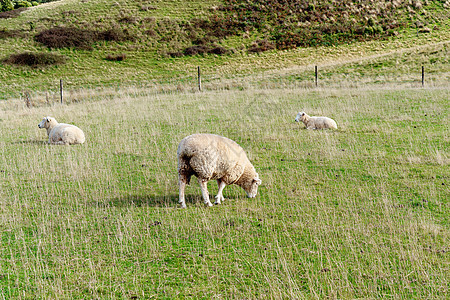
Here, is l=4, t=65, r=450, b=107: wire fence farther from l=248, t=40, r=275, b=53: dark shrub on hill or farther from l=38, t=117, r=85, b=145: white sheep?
l=38, t=117, r=85, b=145: white sheep

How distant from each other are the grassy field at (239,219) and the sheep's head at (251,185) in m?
0.17

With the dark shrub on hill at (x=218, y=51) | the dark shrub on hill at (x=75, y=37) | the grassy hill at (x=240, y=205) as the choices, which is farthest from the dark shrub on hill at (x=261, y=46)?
the grassy hill at (x=240, y=205)

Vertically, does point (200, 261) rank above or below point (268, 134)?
above

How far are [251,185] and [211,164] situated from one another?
4.07ft

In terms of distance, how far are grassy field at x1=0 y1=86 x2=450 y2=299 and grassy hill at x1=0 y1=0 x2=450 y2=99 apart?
24.1 metres

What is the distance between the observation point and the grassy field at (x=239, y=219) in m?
5.50

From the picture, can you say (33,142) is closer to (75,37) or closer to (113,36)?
(75,37)

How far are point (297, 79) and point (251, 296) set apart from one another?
106 feet

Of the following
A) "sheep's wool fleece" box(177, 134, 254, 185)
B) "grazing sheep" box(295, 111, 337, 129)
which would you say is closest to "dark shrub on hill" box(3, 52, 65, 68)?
"grazing sheep" box(295, 111, 337, 129)

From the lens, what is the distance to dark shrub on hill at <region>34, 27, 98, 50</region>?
2079 inches

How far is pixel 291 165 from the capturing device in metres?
11.2

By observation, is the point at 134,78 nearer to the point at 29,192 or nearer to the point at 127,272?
the point at 29,192

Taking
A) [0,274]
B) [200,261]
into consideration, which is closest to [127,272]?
[200,261]

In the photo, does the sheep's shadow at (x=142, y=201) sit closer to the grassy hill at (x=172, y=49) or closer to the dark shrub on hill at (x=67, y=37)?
the grassy hill at (x=172, y=49)
